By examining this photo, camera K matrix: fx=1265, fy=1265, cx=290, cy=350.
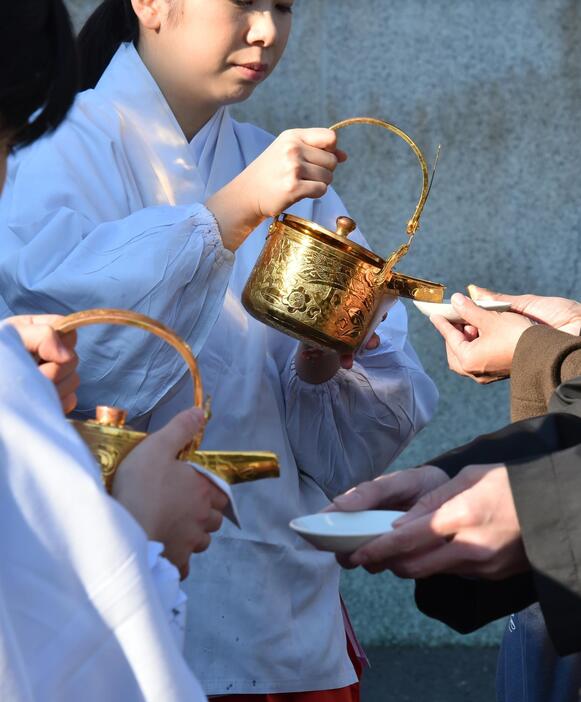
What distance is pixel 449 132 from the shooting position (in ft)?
14.9

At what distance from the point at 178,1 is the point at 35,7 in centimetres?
83

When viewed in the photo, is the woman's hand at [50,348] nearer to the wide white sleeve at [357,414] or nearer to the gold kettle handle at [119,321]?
the gold kettle handle at [119,321]

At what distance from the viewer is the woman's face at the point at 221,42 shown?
8.02ft

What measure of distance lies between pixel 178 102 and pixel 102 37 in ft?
0.93

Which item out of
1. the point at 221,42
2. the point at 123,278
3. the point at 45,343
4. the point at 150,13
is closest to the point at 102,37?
the point at 150,13

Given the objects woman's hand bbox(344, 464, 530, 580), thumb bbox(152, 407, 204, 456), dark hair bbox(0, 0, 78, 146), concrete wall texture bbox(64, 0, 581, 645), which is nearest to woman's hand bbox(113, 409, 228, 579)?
thumb bbox(152, 407, 204, 456)

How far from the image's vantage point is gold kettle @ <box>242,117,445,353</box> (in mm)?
2227

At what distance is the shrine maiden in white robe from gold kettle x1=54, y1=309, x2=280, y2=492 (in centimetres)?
54

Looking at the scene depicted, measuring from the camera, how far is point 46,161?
7.89 ft

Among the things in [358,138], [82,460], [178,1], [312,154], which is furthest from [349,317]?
[358,138]

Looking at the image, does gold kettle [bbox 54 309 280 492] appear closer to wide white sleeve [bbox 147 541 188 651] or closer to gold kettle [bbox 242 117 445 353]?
wide white sleeve [bbox 147 541 188 651]

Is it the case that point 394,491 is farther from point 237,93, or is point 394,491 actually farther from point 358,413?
point 237,93

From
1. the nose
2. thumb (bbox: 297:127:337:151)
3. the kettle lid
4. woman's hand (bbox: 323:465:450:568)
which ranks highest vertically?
the nose

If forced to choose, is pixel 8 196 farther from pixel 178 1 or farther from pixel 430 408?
pixel 430 408
